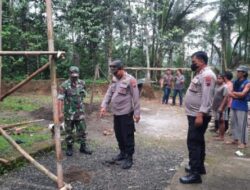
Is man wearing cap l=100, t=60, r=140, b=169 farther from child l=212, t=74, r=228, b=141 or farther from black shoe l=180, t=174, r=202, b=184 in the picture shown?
child l=212, t=74, r=228, b=141

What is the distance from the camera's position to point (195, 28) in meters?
22.3

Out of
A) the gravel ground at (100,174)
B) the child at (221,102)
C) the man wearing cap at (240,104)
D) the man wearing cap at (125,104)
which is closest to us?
the gravel ground at (100,174)

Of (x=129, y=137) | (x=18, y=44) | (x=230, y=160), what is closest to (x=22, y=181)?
(x=129, y=137)

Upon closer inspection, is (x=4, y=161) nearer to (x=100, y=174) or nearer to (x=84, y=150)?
(x=100, y=174)

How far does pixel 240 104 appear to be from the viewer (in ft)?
24.6

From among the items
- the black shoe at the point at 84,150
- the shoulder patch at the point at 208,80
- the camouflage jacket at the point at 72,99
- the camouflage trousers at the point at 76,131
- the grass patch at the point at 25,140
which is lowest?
the black shoe at the point at 84,150

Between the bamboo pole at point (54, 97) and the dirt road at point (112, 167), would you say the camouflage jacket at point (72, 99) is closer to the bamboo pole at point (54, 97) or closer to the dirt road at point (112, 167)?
the dirt road at point (112, 167)

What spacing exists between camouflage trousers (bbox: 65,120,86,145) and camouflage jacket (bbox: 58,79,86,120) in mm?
109

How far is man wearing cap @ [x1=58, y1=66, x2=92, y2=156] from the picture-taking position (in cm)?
670

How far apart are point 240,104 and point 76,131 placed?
3.33 metres

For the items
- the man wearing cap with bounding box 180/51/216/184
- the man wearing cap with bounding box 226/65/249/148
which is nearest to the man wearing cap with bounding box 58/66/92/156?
the man wearing cap with bounding box 180/51/216/184

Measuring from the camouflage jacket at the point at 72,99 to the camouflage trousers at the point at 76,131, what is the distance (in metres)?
0.11

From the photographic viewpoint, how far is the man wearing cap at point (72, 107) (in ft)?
22.0

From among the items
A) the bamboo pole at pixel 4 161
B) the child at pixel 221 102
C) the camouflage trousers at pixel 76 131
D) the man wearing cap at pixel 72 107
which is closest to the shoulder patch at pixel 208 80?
the man wearing cap at pixel 72 107
